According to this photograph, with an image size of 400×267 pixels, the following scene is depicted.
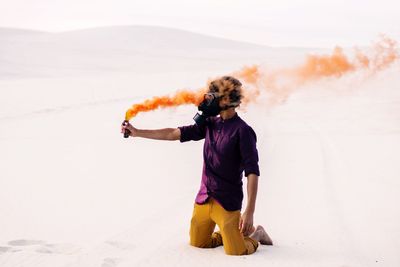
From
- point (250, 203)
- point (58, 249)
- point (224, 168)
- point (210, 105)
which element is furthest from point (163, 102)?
point (58, 249)

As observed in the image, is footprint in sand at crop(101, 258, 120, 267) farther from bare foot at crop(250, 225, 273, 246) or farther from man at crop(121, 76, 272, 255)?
bare foot at crop(250, 225, 273, 246)

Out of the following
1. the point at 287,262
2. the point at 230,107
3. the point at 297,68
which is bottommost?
the point at 287,262

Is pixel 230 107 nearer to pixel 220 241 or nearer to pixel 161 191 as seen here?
pixel 220 241

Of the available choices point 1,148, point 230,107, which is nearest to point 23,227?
point 230,107

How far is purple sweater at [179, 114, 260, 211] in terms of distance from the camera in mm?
4605

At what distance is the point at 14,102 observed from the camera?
1755cm

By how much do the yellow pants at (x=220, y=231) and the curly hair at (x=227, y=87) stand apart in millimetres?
874

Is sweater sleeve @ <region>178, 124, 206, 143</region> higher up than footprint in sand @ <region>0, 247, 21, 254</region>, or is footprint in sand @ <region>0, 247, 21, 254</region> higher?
sweater sleeve @ <region>178, 124, 206, 143</region>

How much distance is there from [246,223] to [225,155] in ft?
1.79

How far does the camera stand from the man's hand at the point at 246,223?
4.59m

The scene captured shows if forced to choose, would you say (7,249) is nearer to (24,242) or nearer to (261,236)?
(24,242)

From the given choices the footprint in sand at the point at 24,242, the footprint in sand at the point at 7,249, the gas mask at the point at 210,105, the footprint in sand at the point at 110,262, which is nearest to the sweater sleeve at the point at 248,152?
the gas mask at the point at 210,105

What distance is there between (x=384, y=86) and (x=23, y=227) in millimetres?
18085

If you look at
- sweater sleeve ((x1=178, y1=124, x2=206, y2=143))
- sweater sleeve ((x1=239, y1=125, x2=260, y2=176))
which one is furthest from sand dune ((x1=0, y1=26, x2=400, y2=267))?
sweater sleeve ((x1=178, y1=124, x2=206, y2=143))
